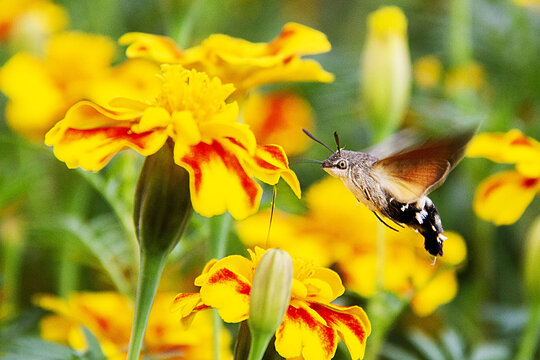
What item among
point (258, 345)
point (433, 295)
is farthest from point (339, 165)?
point (433, 295)

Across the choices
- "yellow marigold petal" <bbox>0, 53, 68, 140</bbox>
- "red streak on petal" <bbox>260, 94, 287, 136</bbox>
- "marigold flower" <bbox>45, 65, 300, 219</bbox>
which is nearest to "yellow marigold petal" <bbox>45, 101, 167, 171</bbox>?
"marigold flower" <bbox>45, 65, 300, 219</bbox>

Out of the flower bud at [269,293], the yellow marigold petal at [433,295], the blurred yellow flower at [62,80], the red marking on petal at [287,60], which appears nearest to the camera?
the flower bud at [269,293]

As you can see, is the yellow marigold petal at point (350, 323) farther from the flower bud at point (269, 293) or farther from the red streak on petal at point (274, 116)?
the red streak on petal at point (274, 116)

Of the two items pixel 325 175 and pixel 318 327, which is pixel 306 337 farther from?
pixel 325 175

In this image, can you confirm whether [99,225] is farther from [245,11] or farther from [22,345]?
[245,11]

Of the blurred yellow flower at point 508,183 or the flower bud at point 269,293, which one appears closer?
the flower bud at point 269,293

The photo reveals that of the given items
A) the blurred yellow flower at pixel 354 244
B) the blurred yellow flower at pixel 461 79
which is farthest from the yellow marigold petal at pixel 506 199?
the blurred yellow flower at pixel 461 79
